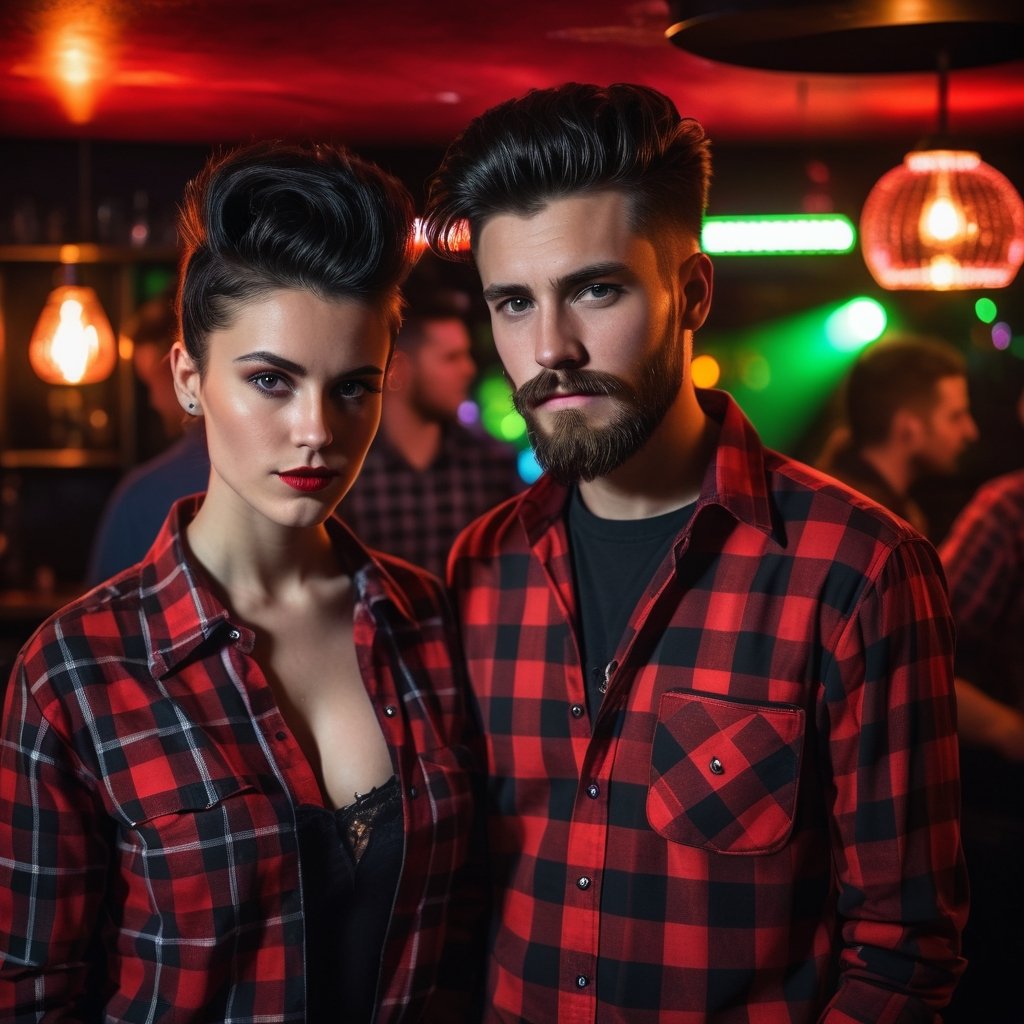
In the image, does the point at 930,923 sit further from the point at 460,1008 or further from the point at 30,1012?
the point at 30,1012

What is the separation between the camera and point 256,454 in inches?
70.7

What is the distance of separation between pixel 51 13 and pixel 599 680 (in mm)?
2621

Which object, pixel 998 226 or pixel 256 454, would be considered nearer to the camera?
pixel 256 454

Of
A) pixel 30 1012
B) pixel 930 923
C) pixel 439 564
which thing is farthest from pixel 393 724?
pixel 439 564

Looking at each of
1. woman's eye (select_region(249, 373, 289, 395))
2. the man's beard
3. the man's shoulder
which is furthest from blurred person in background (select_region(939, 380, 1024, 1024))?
woman's eye (select_region(249, 373, 289, 395))

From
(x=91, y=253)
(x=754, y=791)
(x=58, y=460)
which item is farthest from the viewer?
(x=58, y=460)

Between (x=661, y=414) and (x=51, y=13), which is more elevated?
(x=51, y=13)

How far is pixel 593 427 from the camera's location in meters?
1.85

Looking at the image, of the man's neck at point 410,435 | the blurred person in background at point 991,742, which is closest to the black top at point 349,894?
the blurred person in background at point 991,742

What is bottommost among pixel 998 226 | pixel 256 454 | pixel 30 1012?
pixel 30 1012

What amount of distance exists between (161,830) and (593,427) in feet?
2.84

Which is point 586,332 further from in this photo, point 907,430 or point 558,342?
point 907,430

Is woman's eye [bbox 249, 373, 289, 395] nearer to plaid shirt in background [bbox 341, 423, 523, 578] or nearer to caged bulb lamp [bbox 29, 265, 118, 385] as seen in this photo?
plaid shirt in background [bbox 341, 423, 523, 578]

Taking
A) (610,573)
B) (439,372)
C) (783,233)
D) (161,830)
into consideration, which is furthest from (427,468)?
(783,233)
